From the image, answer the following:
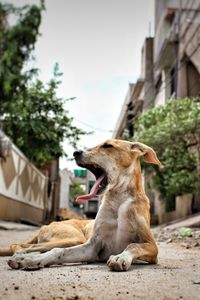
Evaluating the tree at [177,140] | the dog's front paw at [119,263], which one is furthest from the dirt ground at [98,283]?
the tree at [177,140]

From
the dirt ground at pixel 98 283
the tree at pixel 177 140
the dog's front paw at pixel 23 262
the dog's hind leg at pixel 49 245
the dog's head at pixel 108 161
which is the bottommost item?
the dirt ground at pixel 98 283

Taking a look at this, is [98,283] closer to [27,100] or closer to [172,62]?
[27,100]

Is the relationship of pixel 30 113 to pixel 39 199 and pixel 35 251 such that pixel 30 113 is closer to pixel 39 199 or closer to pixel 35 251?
pixel 39 199

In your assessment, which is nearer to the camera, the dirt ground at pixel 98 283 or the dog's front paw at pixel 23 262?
the dirt ground at pixel 98 283

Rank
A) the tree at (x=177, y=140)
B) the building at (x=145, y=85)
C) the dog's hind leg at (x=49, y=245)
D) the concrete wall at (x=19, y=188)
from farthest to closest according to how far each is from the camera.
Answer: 1. the building at (x=145, y=85)
2. the concrete wall at (x=19, y=188)
3. the tree at (x=177, y=140)
4. the dog's hind leg at (x=49, y=245)

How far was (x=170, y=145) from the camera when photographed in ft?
43.7

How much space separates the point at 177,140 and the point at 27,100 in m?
7.12

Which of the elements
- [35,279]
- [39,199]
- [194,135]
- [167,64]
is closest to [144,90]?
[167,64]

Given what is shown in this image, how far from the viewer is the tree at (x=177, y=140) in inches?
484

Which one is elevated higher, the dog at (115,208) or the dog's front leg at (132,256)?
the dog at (115,208)

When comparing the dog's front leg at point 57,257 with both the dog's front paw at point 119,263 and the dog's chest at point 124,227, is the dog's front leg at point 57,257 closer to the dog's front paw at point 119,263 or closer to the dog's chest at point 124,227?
the dog's chest at point 124,227

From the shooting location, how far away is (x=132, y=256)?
3418mm

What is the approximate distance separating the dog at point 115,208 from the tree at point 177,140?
26.5 feet

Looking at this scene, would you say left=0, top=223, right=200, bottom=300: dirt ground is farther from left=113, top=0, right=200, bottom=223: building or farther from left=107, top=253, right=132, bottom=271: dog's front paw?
left=113, top=0, right=200, bottom=223: building
